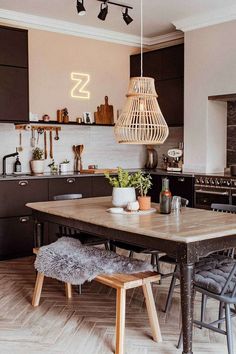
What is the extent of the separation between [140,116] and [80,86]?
322 centimetres

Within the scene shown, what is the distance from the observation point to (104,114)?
6.92 meters

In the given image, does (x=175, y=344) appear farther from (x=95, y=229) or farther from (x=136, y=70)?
(x=136, y=70)

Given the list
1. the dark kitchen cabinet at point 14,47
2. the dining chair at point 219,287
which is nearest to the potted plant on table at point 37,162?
the dark kitchen cabinet at point 14,47

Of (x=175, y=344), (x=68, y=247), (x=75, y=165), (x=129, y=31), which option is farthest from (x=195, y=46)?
(x=175, y=344)

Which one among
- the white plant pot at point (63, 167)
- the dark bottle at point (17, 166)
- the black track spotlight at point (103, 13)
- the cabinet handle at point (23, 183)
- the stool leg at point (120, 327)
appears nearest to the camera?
the stool leg at point (120, 327)

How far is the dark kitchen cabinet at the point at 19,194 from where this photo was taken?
5.40 metres

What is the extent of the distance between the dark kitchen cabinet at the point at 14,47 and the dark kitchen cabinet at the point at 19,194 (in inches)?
56.5

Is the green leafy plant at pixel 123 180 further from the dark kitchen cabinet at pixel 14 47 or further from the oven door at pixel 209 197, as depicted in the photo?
the dark kitchen cabinet at pixel 14 47

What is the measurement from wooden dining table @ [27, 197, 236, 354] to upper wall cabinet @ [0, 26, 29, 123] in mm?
1866

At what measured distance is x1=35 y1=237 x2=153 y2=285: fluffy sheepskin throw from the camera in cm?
326

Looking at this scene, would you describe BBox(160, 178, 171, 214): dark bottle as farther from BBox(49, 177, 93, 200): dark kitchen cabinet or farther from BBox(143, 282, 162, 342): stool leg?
BBox(49, 177, 93, 200): dark kitchen cabinet

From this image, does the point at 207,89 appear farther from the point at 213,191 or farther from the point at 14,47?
the point at 14,47

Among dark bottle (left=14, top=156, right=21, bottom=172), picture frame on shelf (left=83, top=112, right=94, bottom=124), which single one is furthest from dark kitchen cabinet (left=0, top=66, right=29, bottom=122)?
picture frame on shelf (left=83, top=112, right=94, bottom=124)

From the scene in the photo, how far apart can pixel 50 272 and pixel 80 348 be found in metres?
0.63
